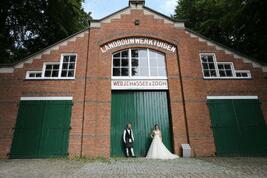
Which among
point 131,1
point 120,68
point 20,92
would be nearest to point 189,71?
point 120,68

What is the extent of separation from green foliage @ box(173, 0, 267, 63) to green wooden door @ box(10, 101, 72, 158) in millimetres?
11778

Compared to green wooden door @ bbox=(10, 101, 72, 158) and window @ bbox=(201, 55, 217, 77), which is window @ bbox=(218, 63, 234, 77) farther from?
green wooden door @ bbox=(10, 101, 72, 158)

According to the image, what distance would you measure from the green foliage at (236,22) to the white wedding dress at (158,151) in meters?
9.40

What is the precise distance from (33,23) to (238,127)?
16.4m

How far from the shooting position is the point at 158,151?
9.41 meters

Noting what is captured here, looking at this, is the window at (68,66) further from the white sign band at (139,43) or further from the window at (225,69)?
the window at (225,69)

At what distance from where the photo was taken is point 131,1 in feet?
41.9

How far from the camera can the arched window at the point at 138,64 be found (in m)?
11.6

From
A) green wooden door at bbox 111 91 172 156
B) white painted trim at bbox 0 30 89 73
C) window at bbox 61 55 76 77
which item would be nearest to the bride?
green wooden door at bbox 111 91 172 156

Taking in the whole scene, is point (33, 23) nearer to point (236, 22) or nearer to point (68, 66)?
point (68, 66)

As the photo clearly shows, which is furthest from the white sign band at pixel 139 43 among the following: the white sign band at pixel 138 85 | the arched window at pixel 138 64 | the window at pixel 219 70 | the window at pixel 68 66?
the white sign band at pixel 138 85

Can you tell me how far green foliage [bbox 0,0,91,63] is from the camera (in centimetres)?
1445

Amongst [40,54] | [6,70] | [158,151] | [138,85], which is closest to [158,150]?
[158,151]

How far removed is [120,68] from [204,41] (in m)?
5.38
